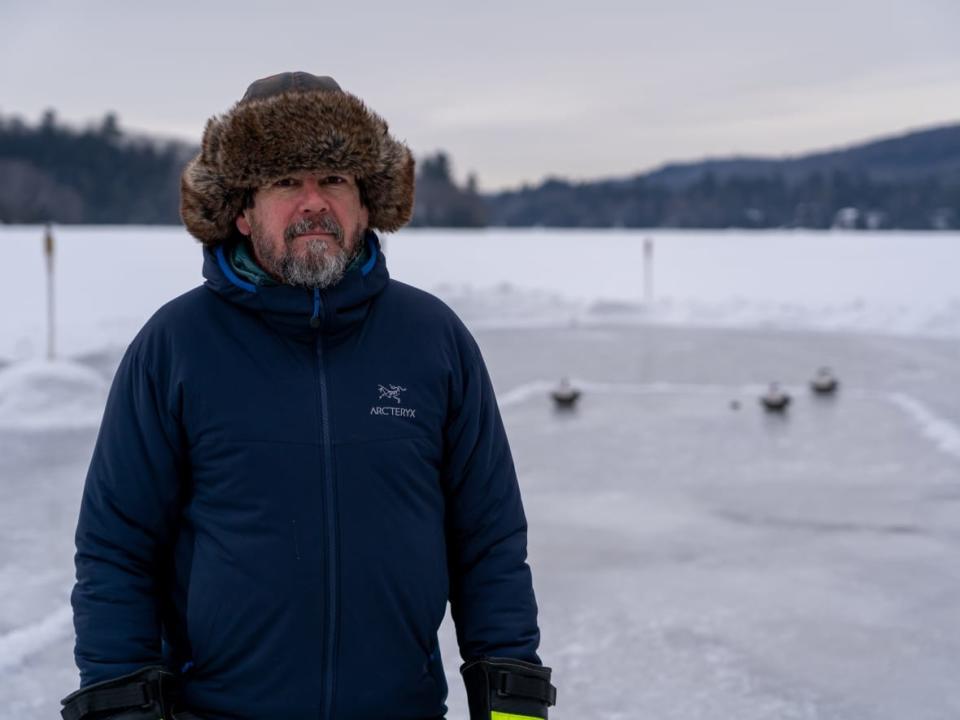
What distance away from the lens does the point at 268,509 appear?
200 centimetres

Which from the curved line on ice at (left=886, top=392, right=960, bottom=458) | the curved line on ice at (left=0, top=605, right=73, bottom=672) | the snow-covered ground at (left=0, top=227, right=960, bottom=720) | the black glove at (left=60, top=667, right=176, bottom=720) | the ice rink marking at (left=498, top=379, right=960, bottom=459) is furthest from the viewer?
the ice rink marking at (left=498, top=379, right=960, bottom=459)

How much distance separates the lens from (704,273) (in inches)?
1342

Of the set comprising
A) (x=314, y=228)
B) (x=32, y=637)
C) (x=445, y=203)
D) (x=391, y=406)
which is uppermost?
(x=445, y=203)

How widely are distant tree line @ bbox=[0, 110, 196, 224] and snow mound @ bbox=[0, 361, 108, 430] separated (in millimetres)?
81534

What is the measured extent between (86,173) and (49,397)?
89191mm

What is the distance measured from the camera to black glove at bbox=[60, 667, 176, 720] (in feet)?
6.40

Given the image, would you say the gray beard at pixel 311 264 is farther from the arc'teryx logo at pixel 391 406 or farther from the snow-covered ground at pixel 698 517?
the snow-covered ground at pixel 698 517

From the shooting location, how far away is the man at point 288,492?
6.55 feet

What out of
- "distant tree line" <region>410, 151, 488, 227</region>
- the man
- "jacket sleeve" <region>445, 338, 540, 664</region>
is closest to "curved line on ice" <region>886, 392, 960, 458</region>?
"jacket sleeve" <region>445, 338, 540, 664</region>

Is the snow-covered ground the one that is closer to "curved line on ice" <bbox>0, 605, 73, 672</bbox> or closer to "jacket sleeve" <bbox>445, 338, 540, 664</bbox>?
"curved line on ice" <bbox>0, 605, 73, 672</bbox>

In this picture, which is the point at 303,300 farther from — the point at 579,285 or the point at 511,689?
the point at 579,285

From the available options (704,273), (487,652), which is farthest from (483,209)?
(487,652)

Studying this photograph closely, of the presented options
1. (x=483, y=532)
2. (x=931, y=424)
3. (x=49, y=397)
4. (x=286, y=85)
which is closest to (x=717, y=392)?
(x=931, y=424)

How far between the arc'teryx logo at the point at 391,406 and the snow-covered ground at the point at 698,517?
213cm
